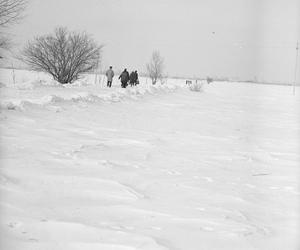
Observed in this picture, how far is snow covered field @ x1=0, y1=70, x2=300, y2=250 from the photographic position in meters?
3.52

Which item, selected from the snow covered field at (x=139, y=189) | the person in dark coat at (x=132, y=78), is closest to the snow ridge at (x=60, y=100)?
the snow covered field at (x=139, y=189)

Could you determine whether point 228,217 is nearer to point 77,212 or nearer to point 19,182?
point 77,212

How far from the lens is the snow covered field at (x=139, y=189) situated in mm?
3521

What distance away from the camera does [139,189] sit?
509 centimetres

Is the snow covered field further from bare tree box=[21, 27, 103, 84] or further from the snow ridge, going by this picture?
bare tree box=[21, 27, 103, 84]

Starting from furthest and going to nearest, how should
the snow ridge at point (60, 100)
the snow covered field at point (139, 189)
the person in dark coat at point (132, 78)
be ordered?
the person in dark coat at point (132, 78)
the snow ridge at point (60, 100)
the snow covered field at point (139, 189)

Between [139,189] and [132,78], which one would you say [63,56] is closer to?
[132,78]

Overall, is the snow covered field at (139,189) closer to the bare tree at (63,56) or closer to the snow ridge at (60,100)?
the snow ridge at (60,100)

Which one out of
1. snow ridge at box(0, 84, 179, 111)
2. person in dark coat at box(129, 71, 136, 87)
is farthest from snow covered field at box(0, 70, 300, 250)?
person in dark coat at box(129, 71, 136, 87)

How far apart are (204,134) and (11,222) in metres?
7.68

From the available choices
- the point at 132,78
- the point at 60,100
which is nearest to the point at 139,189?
the point at 60,100

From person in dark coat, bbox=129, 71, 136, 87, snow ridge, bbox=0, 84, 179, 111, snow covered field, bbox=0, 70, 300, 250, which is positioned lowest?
snow covered field, bbox=0, 70, 300, 250

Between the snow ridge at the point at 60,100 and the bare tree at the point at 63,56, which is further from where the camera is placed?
the bare tree at the point at 63,56

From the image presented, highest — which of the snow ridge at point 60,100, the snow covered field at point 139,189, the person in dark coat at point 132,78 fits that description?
the person in dark coat at point 132,78
